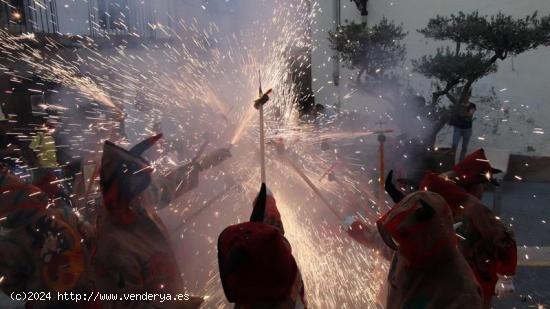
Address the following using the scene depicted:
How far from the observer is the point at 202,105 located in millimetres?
4934

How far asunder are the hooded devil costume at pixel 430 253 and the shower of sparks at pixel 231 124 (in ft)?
3.41

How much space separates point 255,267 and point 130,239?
813 mm

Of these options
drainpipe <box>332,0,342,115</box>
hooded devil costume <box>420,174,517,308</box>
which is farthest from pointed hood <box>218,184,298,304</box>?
drainpipe <box>332,0,342,115</box>

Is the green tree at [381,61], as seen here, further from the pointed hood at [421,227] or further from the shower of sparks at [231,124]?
the pointed hood at [421,227]

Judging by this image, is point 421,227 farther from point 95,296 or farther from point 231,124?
point 231,124

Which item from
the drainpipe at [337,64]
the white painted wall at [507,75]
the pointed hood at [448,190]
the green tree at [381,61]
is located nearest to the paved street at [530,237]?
the white painted wall at [507,75]

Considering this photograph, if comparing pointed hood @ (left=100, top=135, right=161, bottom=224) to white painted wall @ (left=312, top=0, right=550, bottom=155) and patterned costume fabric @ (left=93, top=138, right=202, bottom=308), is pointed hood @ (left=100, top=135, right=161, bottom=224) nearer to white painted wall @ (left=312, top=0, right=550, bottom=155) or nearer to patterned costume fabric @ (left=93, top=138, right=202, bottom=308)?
patterned costume fabric @ (left=93, top=138, right=202, bottom=308)

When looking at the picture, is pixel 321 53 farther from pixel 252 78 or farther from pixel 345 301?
pixel 345 301

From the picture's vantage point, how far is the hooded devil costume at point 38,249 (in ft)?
7.25

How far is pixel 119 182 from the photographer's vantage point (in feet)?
7.00

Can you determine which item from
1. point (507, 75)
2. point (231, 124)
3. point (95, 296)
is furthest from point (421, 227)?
point (507, 75)

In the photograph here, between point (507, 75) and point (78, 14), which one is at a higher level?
point (78, 14)

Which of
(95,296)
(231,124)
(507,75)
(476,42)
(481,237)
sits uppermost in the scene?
(476,42)

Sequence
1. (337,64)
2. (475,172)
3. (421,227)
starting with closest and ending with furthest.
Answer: (421,227) < (475,172) < (337,64)
